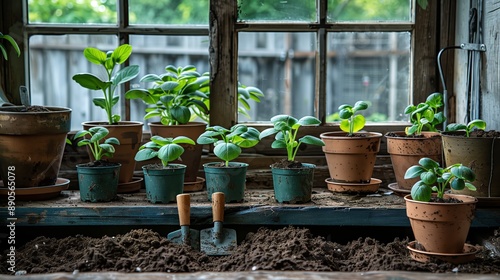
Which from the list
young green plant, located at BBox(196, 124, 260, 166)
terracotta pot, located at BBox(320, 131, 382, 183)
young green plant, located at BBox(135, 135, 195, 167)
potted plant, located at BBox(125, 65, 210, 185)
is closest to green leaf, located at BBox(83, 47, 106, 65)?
potted plant, located at BBox(125, 65, 210, 185)

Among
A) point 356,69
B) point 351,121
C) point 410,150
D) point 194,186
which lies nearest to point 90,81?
point 194,186

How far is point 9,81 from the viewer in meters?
2.54

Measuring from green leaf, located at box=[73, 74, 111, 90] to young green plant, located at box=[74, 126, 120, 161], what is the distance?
181 mm

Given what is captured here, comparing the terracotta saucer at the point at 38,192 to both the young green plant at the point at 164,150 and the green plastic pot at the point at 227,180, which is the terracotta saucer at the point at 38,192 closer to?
the young green plant at the point at 164,150

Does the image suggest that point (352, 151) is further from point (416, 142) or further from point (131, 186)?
point (131, 186)

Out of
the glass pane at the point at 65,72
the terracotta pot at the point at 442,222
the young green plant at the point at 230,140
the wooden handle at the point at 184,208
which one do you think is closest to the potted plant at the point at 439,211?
the terracotta pot at the point at 442,222

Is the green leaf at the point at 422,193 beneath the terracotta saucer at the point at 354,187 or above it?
above

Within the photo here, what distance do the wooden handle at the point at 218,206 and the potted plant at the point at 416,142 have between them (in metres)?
0.68

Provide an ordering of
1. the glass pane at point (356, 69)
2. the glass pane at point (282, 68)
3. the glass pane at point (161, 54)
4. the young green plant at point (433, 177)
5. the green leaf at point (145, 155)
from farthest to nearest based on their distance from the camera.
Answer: the glass pane at point (356, 69) < the glass pane at point (282, 68) < the glass pane at point (161, 54) < the green leaf at point (145, 155) < the young green plant at point (433, 177)

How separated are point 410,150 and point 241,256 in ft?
2.52

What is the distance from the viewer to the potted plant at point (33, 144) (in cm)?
216

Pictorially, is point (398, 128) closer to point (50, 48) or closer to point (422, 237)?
point (422, 237)

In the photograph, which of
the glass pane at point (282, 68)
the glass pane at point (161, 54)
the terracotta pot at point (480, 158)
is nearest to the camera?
the terracotta pot at point (480, 158)

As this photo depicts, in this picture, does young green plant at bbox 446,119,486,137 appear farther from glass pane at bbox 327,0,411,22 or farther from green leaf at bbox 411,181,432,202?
glass pane at bbox 327,0,411,22
